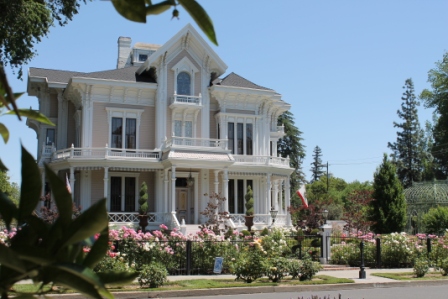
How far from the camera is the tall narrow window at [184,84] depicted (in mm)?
35531

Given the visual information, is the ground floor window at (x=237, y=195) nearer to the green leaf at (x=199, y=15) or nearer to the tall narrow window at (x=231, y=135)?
the tall narrow window at (x=231, y=135)

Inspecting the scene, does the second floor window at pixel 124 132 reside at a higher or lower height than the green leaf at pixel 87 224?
higher

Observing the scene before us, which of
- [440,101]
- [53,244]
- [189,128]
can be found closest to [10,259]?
[53,244]

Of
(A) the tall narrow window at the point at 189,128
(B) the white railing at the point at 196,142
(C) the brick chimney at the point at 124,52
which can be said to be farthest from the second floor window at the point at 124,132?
(C) the brick chimney at the point at 124,52

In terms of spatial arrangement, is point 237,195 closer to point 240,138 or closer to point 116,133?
point 240,138

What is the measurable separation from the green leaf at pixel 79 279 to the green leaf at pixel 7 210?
0.17 metres

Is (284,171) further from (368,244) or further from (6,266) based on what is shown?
(6,266)

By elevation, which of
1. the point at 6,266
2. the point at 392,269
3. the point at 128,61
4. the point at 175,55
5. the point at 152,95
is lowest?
the point at 392,269

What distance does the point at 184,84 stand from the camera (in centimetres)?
3566

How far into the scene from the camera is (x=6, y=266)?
1000mm

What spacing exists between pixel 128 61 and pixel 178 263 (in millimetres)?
32722

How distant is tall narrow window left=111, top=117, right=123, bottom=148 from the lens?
1345 inches

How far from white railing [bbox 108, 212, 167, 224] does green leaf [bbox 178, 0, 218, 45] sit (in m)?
31.5

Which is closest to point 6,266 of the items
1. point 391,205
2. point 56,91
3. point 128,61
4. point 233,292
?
point 233,292
